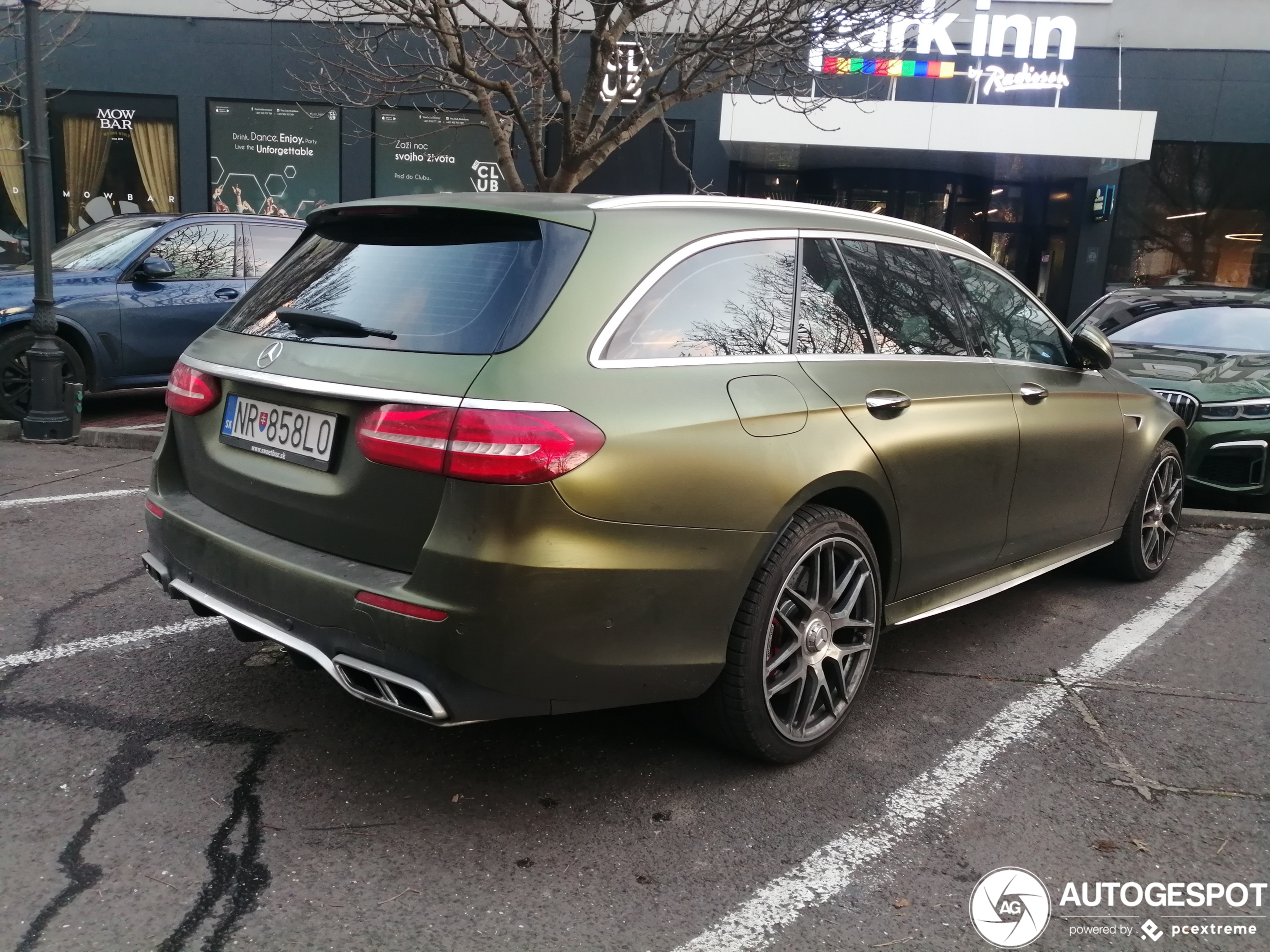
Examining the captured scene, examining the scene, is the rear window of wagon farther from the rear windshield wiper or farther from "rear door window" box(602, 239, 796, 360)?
"rear door window" box(602, 239, 796, 360)

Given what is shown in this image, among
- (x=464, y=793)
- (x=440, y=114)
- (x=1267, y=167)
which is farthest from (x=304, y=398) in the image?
(x=1267, y=167)

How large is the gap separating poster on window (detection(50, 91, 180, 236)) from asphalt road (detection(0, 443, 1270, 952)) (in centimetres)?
1388

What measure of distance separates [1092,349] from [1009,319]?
1.72 feet

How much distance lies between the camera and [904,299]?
150 inches

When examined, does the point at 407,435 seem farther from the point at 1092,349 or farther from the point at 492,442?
the point at 1092,349

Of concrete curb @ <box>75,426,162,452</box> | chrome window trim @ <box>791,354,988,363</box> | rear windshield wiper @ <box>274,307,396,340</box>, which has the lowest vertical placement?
concrete curb @ <box>75,426,162,452</box>

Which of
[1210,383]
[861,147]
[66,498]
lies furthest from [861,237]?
[861,147]

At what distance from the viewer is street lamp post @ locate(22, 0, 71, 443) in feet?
23.7

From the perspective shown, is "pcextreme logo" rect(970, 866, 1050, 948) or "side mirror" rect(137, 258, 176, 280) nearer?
"pcextreme logo" rect(970, 866, 1050, 948)

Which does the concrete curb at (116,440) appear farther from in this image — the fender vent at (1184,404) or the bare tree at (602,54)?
the fender vent at (1184,404)

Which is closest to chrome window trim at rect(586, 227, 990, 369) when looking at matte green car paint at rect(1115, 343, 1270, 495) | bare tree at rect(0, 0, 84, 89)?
matte green car paint at rect(1115, 343, 1270, 495)

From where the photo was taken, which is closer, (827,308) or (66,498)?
(827,308)

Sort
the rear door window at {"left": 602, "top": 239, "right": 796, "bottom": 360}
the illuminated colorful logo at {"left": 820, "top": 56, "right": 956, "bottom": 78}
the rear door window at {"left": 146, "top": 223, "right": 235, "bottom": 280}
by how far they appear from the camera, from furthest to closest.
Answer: the illuminated colorful logo at {"left": 820, "top": 56, "right": 956, "bottom": 78} < the rear door window at {"left": 146, "top": 223, "right": 235, "bottom": 280} < the rear door window at {"left": 602, "top": 239, "right": 796, "bottom": 360}

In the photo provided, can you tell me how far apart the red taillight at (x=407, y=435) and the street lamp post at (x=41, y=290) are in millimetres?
5928
